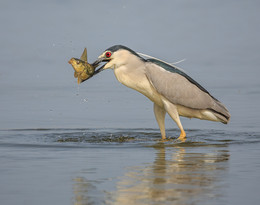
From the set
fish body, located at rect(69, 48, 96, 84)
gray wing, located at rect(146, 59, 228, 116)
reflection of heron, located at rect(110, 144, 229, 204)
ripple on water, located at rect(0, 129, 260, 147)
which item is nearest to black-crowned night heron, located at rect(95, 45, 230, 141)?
gray wing, located at rect(146, 59, 228, 116)

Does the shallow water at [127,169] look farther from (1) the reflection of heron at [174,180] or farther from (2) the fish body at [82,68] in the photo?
(2) the fish body at [82,68]

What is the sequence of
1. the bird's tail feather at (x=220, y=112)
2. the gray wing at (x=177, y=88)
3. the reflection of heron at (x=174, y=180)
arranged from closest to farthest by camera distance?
the reflection of heron at (x=174, y=180), the gray wing at (x=177, y=88), the bird's tail feather at (x=220, y=112)

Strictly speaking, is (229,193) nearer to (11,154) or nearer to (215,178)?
(215,178)

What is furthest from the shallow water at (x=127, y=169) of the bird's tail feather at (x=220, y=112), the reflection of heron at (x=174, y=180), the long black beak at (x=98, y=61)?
the long black beak at (x=98, y=61)

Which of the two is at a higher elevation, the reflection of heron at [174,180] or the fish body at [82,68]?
the fish body at [82,68]

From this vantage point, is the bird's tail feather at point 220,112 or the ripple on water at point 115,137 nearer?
the ripple on water at point 115,137

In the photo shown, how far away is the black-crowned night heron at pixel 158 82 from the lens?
34.0 ft

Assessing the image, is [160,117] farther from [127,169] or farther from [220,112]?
[127,169]

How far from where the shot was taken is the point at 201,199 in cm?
538

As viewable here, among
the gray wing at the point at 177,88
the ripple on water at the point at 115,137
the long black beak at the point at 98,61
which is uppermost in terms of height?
the long black beak at the point at 98,61

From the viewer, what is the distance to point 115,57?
10.4m

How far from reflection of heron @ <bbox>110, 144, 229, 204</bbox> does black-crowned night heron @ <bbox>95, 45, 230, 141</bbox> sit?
7.61ft

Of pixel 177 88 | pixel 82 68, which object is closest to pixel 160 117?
pixel 177 88

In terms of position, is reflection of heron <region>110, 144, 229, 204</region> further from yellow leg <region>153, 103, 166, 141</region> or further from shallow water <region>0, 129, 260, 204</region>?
yellow leg <region>153, 103, 166, 141</region>
